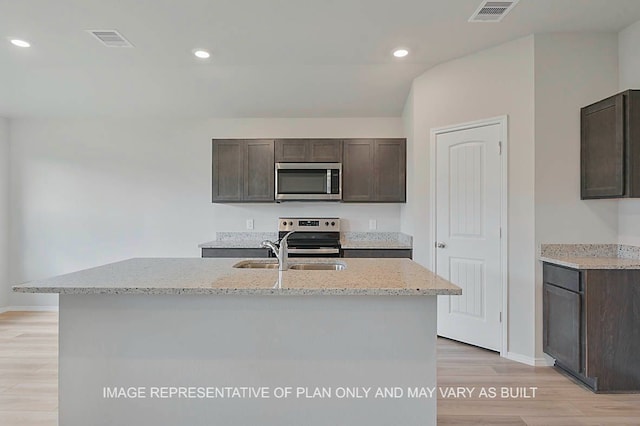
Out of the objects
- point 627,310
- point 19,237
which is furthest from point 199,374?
point 19,237

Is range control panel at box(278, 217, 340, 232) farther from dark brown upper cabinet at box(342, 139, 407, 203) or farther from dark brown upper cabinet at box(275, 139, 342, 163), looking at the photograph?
dark brown upper cabinet at box(275, 139, 342, 163)

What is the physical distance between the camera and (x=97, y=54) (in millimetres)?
3477

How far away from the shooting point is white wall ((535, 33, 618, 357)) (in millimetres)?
3070

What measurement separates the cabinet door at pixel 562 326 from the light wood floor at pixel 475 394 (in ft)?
0.59

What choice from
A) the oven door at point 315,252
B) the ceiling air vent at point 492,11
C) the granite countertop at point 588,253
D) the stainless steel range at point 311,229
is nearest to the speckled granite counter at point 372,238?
the stainless steel range at point 311,229

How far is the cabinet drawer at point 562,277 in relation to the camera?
2665 mm

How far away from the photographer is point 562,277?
2.81 metres

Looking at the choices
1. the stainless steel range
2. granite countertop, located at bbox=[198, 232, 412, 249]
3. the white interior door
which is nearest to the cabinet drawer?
the white interior door

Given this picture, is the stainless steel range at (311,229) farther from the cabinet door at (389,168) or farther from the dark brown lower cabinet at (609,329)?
the dark brown lower cabinet at (609,329)

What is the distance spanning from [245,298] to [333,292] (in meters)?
0.51

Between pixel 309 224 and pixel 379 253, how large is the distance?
103 cm

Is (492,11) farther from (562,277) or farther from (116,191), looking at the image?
(116,191)

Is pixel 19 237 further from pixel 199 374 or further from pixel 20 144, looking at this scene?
pixel 199 374

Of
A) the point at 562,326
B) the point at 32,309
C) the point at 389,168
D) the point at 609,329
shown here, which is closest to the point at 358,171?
the point at 389,168
